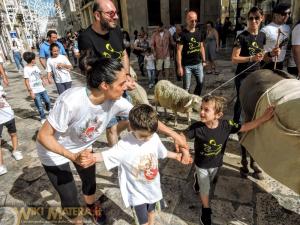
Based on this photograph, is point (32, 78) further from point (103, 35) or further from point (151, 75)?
point (151, 75)

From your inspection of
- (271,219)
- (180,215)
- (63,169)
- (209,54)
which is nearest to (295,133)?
(271,219)

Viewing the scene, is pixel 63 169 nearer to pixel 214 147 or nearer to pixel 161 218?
pixel 161 218

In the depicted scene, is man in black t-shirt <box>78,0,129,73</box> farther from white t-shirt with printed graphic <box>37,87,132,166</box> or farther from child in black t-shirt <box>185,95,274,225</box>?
child in black t-shirt <box>185,95,274,225</box>

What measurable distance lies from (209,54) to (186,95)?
14.9 ft

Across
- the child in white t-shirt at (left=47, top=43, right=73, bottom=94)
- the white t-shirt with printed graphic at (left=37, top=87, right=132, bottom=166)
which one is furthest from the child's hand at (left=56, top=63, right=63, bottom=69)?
the white t-shirt with printed graphic at (left=37, top=87, right=132, bottom=166)

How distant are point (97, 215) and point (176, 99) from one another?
9.66 feet

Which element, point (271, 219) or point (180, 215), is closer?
point (271, 219)

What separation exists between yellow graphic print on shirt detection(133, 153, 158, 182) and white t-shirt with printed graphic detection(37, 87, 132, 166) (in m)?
0.52

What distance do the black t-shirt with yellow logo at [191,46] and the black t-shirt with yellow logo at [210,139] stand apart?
2649 millimetres

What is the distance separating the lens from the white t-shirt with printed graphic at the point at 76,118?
1.92 meters

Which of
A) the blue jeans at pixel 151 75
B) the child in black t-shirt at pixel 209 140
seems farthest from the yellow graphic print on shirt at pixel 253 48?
the blue jeans at pixel 151 75

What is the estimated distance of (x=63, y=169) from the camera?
2260mm

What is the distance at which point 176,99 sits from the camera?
5.02 metres

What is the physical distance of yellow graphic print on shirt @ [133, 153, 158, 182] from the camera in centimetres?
211
